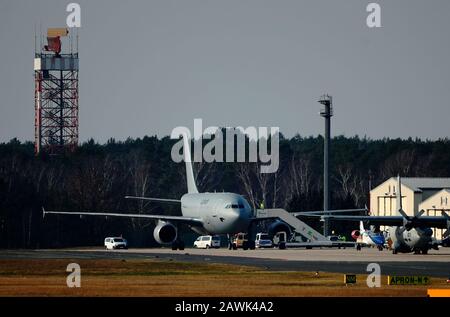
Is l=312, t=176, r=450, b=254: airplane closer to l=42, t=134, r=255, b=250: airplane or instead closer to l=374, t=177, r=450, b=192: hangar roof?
l=42, t=134, r=255, b=250: airplane

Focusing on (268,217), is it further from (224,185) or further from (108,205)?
(224,185)

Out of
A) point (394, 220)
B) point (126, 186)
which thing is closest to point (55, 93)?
point (126, 186)

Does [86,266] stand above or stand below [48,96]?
below

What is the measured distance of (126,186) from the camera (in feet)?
528

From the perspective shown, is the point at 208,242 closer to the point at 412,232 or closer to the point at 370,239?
the point at 370,239

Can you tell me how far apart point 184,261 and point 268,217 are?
3455 cm

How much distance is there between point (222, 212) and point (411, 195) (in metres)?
49.6

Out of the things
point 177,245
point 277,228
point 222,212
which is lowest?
point 177,245

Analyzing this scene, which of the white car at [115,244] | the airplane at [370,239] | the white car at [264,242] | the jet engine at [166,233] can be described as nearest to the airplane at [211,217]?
the jet engine at [166,233]

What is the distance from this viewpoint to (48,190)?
13962 cm

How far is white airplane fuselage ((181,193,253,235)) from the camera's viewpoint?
102 meters

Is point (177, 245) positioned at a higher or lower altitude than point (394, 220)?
lower

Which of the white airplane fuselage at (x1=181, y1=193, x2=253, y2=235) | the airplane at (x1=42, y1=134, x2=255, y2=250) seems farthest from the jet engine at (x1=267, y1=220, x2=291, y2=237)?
the white airplane fuselage at (x1=181, y1=193, x2=253, y2=235)

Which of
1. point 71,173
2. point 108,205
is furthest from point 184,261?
point 71,173
